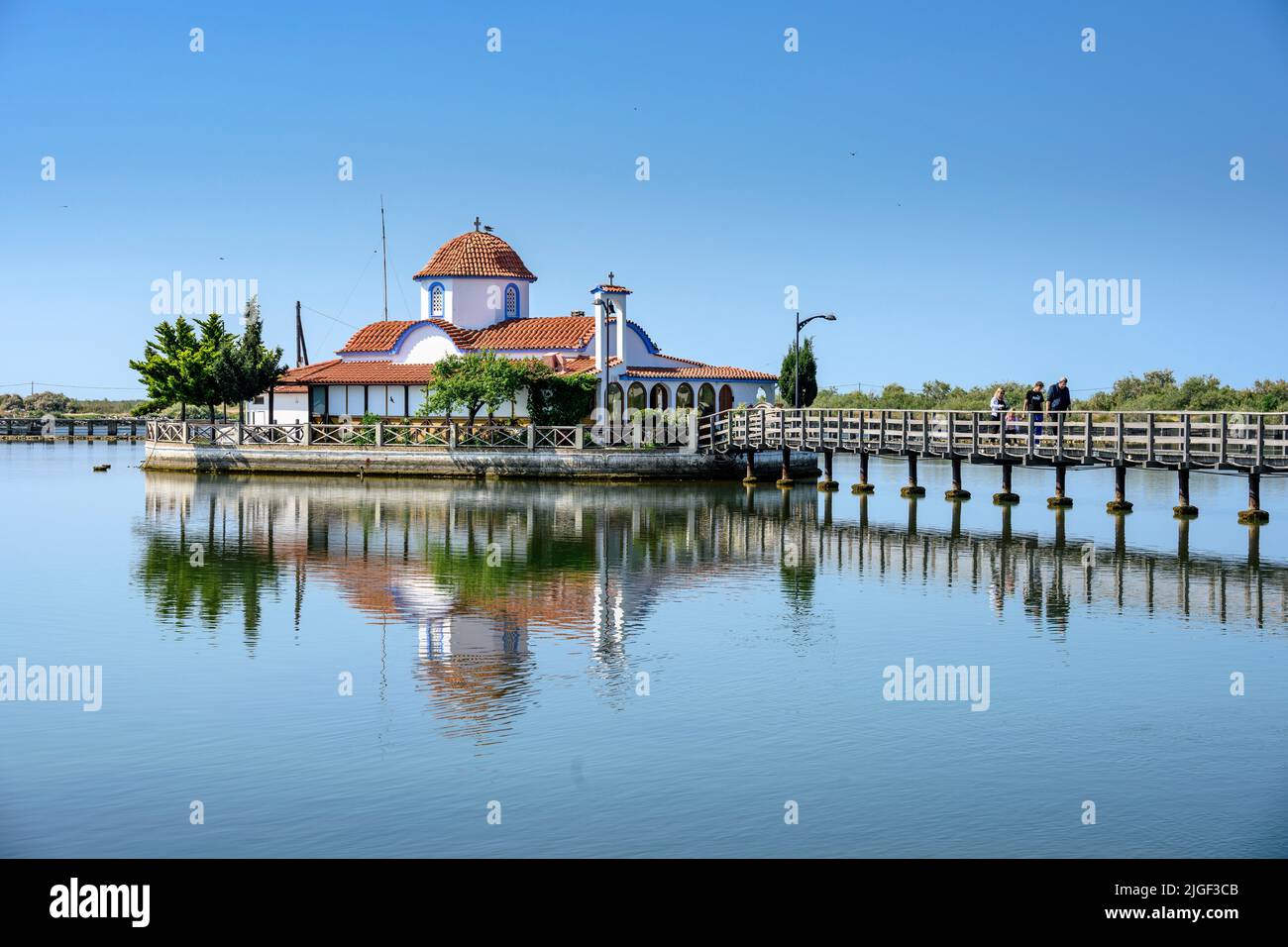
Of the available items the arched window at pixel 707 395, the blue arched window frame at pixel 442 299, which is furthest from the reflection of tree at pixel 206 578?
the blue arched window frame at pixel 442 299

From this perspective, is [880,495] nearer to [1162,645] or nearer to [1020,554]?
[1020,554]

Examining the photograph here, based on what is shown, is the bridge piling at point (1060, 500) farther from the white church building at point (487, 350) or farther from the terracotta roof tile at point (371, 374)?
the terracotta roof tile at point (371, 374)

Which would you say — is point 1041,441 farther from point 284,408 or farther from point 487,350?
point 284,408

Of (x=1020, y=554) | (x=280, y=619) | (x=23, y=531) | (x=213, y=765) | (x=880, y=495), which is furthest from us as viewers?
(x=880, y=495)

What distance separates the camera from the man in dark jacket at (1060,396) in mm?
41438

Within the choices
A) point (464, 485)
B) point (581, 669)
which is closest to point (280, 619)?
point (581, 669)

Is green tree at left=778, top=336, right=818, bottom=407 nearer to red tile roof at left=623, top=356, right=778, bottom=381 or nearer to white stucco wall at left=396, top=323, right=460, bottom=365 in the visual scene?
red tile roof at left=623, top=356, right=778, bottom=381

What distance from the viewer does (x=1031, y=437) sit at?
4094 centimetres

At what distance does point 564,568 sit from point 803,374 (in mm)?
41623

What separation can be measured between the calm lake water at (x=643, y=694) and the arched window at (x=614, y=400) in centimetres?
2365

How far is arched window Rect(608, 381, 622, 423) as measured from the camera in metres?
61.5

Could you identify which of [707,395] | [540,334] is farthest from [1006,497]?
[540,334]
